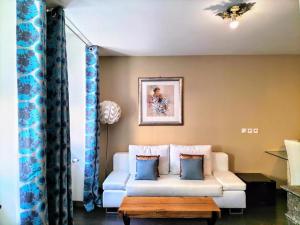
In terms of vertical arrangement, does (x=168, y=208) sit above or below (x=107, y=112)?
below

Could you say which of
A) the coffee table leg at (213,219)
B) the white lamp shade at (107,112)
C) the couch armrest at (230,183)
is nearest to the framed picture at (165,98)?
the white lamp shade at (107,112)

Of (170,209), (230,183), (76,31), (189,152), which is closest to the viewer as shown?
(170,209)

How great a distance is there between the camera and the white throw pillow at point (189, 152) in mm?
4371

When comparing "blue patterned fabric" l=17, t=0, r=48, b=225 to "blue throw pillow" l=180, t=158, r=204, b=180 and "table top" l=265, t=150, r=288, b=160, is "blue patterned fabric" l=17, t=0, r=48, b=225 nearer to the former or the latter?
"blue throw pillow" l=180, t=158, r=204, b=180

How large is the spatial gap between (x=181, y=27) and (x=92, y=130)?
2.12 meters

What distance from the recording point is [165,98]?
4.84 m

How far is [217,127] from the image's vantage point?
4.82 m

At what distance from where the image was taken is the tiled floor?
3510mm

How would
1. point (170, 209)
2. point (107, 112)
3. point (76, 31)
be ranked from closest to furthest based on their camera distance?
point (170, 209)
point (76, 31)
point (107, 112)

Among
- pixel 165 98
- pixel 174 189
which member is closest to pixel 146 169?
pixel 174 189

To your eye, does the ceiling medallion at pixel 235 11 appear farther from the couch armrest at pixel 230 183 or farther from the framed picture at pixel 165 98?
the couch armrest at pixel 230 183

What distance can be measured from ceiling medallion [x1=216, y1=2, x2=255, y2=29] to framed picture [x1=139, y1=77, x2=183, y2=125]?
2084 mm

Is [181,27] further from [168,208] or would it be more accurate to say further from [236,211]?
[236,211]

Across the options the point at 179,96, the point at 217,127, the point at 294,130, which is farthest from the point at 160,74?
the point at 294,130
